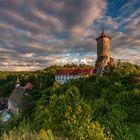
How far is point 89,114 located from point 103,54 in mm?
46855

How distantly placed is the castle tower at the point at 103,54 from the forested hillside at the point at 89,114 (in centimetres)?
592

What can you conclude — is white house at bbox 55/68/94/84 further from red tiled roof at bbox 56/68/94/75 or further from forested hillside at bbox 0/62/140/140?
forested hillside at bbox 0/62/140/140

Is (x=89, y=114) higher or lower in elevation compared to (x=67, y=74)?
higher

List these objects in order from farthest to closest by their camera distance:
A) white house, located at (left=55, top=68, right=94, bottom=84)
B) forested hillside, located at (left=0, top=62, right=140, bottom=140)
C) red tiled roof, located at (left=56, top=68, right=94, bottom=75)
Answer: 1. white house, located at (left=55, top=68, right=94, bottom=84)
2. red tiled roof, located at (left=56, top=68, right=94, bottom=75)
3. forested hillside, located at (left=0, top=62, right=140, bottom=140)

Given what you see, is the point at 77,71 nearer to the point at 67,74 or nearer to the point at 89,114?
the point at 67,74

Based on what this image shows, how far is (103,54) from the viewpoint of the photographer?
5831 cm

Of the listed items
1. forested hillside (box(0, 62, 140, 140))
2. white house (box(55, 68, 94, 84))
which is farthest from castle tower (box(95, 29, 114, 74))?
white house (box(55, 68, 94, 84))

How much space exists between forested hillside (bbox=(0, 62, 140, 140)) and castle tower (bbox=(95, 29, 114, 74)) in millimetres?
5918

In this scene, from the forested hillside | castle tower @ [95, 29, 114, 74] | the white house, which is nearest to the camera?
the forested hillside

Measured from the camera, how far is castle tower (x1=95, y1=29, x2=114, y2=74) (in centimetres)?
5662

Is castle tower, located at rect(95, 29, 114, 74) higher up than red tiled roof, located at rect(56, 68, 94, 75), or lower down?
higher up

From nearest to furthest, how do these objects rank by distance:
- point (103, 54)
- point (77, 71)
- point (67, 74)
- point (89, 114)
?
point (89, 114), point (103, 54), point (77, 71), point (67, 74)

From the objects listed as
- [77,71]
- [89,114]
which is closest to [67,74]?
[77,71]

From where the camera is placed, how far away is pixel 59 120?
12289mm
